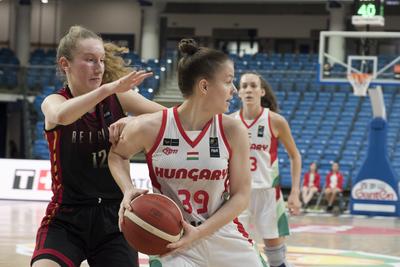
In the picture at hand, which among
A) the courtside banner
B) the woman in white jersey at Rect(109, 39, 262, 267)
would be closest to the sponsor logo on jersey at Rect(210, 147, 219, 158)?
the woman in white jersey at Rect(109, 39, 262, 267)

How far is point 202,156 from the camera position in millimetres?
3805

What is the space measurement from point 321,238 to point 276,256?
5.27 meters

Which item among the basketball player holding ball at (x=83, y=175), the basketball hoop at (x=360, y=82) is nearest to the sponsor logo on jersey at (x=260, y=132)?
the basketball player holding ball at (x=83, y=175)

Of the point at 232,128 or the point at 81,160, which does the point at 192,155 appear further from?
the point at 81,160

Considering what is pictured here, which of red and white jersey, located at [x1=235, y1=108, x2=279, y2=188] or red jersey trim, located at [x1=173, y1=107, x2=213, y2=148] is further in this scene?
red and white jersey, located at [x1=235, y1=108, x2=279, y2=188]

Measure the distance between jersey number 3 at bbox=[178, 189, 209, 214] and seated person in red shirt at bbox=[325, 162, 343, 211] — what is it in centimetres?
1394

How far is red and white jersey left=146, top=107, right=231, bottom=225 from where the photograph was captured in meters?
3.81

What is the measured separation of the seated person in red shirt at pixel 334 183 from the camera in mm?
17641

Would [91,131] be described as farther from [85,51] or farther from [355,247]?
[355,247]

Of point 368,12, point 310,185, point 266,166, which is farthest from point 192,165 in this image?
point 310,185

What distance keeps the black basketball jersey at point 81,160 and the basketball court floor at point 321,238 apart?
4305 millimetres

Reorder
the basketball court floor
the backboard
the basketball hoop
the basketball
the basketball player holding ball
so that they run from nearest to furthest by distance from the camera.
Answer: the basketball < the basketball player holding ball < the basketball court floor < the basketball hoop < the backboard

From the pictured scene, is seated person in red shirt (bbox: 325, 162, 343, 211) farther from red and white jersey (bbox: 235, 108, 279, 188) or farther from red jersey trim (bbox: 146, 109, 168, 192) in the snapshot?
red jersey trim (bbox: 146, 109, 168, 192)

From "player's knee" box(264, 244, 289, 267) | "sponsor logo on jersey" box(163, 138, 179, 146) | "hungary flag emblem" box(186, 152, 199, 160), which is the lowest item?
"player's knee" box(264, 244, 289, 267)
